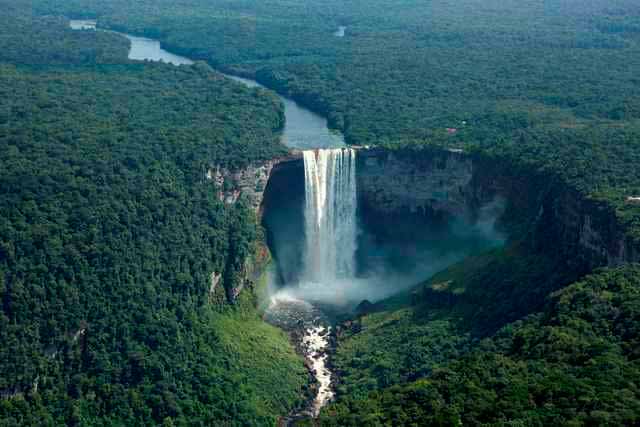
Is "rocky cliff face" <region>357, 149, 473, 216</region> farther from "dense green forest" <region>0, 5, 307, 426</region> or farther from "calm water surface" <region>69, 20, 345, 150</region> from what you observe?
"dense green forest" <region>0, 5, 307, 426</region>

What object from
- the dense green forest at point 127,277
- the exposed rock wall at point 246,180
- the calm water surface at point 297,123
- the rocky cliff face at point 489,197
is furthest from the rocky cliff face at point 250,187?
the rocky cliff face at point 489,197

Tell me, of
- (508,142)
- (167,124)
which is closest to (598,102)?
(508,142)

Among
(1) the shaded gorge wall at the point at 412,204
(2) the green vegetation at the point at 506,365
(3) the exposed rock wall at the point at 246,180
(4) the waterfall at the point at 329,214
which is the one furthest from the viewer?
(4) the waterfall at the point at 329,214

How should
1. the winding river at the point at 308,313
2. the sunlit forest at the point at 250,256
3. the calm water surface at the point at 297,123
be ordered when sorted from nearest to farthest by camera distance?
the sunlit forest at the point at 250,256 < the winding river at the point at 308,313 < the calm water surface at the point at 297,123

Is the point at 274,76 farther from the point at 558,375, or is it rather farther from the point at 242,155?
the point at 558,375

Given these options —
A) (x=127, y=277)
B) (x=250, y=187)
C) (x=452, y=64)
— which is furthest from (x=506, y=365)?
(x=452, y=64)

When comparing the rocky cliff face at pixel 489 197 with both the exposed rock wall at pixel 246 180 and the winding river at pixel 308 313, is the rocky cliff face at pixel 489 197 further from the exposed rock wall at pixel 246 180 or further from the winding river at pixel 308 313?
the winding river at pixel 308 313

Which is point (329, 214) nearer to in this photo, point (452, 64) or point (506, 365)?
point (506, 365)
